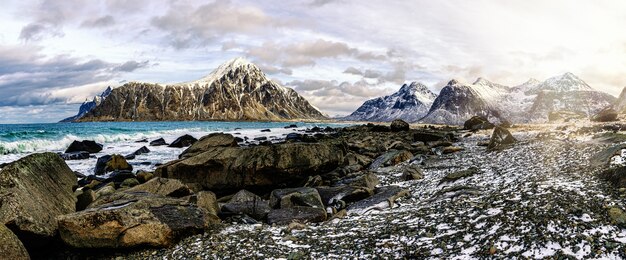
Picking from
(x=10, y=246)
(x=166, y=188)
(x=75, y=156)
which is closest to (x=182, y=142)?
(x=75, y=156)

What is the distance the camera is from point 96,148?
4791 cm

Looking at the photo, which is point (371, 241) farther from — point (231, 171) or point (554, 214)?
point (231, 171)

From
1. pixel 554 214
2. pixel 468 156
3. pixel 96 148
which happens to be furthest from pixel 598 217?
pixel 96 148

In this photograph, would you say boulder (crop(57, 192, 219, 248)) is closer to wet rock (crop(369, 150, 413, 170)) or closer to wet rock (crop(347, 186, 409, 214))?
wet rock (crop(347, 186, 409, 214))

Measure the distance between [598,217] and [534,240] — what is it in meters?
2.00

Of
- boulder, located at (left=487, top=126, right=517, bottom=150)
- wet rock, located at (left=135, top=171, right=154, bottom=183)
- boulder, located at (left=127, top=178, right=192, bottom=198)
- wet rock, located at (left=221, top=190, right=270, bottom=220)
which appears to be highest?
boulder, located at (left=487, top=126, right=517, bottom=150)

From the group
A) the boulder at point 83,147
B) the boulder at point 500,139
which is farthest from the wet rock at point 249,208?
the boulder at point 83,147

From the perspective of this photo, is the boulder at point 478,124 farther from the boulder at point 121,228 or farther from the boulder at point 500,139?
the boulder at point 121,228

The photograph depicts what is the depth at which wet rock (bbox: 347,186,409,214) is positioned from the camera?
15.9 metres

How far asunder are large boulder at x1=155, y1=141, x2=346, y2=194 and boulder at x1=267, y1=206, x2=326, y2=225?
624 cm

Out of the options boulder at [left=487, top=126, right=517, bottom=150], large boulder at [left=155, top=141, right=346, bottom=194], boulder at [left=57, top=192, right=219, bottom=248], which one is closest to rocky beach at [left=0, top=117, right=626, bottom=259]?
boulder at [left=57, top=192, right=219, bottom=248]

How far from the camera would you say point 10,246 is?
1079cm

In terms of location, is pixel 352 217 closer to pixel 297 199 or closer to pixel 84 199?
pixel 297 199

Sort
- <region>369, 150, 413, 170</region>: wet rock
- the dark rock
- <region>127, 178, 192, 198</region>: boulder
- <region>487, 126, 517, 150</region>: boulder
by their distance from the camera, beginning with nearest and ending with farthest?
<region>127, 178, 192, 198</region>: boulder, <region>369, 150, 413, 170</region>: wet rock, <region>487, 126, 517, 150</region>: boulder, the dark rock
